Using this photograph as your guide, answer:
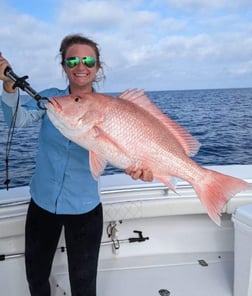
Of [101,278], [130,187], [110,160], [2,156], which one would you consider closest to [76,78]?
[110,160]

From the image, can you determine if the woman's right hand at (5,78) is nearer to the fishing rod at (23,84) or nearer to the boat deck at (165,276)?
the fishing rod at (23,84)

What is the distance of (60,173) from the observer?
2.10 m

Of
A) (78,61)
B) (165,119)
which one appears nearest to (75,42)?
(78,61)

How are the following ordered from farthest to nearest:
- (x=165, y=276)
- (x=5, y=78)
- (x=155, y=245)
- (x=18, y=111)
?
(x=155, y=245), (x=165, y=276), (x=18, y=111), (x=5, y=78)

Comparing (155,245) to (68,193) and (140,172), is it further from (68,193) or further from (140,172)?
(140,172)

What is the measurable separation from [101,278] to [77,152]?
1.40 metres

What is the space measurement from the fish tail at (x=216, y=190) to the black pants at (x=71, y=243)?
71cm

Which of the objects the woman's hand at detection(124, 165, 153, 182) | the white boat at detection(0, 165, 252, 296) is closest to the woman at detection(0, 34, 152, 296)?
the woman's hand at detection(124, 165, 153, 182)

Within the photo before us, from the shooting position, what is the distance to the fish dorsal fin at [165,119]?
1.87m

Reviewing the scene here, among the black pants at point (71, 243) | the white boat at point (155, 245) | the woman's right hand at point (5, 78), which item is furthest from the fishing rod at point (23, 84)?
the white boat at point (155, 245)

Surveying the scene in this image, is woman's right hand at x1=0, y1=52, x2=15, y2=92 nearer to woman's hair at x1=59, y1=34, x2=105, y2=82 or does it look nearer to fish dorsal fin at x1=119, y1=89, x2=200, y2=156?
woman's hair at x1=59, y1=34, x2=105, y2=82

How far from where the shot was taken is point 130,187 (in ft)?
10.4

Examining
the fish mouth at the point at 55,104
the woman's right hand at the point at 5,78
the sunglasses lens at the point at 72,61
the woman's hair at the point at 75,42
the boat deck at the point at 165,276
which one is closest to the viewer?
the fish mouth at the point at 55,104

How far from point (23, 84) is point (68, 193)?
2.20ft
